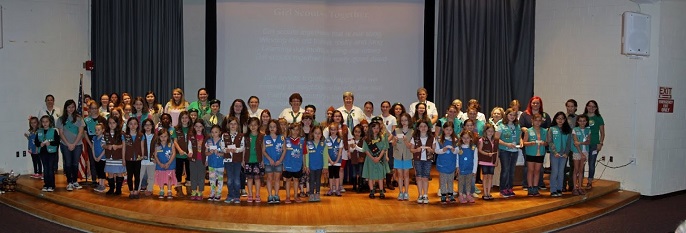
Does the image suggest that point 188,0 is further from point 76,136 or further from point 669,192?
point 669,192

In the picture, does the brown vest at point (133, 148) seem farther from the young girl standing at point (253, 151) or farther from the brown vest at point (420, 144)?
the brown vest at point (420, 144)

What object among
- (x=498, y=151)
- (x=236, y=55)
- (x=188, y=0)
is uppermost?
(x=188, y=0)

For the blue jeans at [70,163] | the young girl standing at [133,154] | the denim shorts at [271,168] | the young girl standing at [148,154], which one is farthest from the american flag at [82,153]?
the denim shorts at [271,168]

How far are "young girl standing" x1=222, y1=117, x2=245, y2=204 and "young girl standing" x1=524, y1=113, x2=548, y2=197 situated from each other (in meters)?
3.53

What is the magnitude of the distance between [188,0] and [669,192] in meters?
7.69

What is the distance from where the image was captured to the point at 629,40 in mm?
9305

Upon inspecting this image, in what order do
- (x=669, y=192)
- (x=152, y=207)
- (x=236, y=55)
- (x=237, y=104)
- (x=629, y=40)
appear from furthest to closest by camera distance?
(x=236, y=55) < (x=669, y=192) < (x=629, y=40) < (x=237, y=104) < (x=152, y=207)

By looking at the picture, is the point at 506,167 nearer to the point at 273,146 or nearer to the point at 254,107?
the point at 273,146

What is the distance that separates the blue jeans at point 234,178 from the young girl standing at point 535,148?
354cm

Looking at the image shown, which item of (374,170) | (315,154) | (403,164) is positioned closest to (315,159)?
(315,154)

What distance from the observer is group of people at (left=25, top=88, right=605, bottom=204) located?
795 cm

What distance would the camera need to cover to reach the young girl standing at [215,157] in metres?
7.86

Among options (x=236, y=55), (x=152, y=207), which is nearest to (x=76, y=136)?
(x=152, y=207)

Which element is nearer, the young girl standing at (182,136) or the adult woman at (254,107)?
the young girl standing at (182,136)
